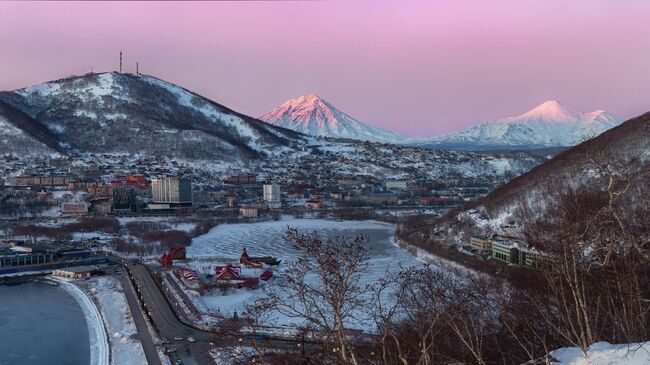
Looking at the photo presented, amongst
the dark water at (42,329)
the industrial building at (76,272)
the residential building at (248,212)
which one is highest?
the residential building at (248,212)

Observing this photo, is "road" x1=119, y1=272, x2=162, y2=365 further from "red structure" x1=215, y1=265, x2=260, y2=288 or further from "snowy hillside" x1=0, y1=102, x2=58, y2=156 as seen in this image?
"snowy hillside" x1=0, y1=102, x2=58, y2=156

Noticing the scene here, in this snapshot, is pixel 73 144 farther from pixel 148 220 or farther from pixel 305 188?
pixel 148 220

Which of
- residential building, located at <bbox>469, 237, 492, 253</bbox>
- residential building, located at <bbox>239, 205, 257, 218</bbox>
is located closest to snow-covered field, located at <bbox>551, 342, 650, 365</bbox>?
residential building, located at <bbox>469, 237, 492, 253</bbox>

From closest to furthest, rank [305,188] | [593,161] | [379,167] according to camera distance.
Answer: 1. [593,161]
2. [305,188]
3. [379,167]

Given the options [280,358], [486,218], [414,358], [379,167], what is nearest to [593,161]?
[414,358]

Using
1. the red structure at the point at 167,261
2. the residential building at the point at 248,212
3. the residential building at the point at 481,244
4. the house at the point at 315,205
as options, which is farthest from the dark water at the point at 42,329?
the house at the point at 315,205

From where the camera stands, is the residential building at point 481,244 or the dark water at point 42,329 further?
the residential building at point 481,244

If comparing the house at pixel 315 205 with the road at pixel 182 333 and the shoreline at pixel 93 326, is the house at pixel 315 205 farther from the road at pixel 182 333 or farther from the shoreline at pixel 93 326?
the road at pixel 182 333
